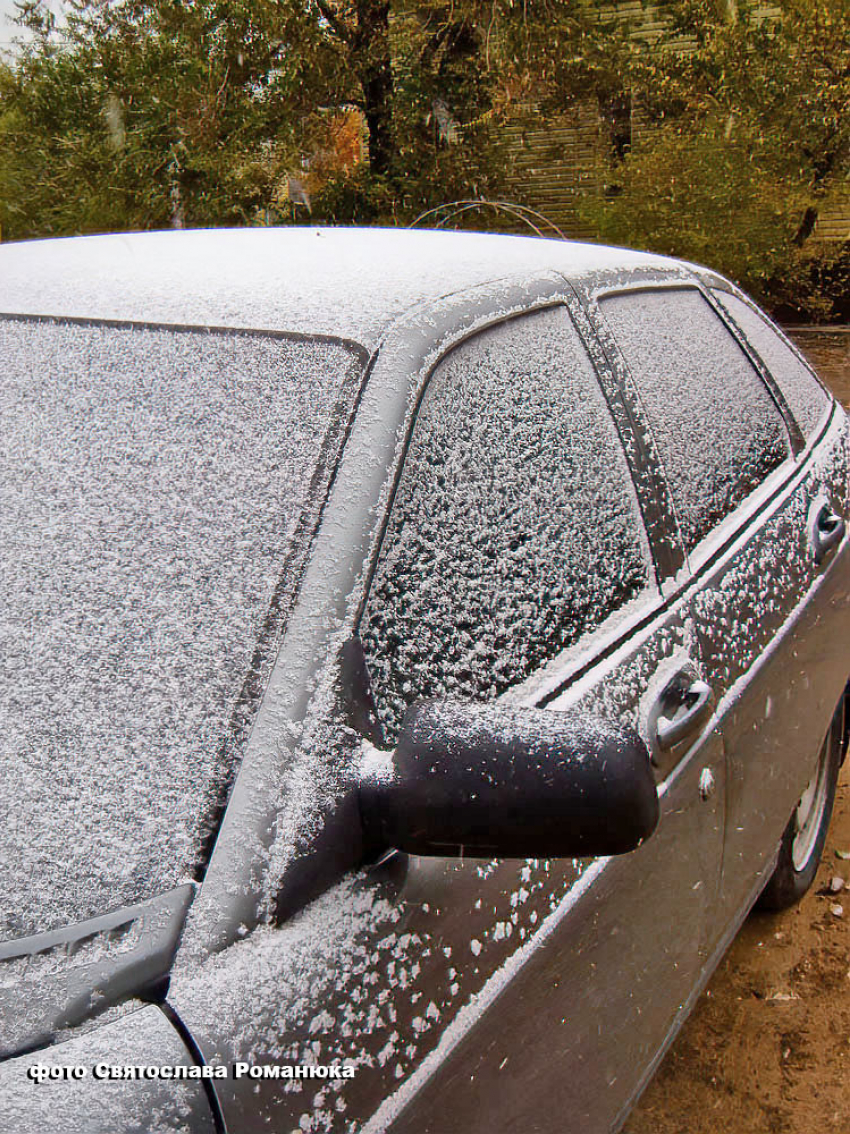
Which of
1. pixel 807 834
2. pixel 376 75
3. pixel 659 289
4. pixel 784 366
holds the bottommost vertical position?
pixel 807 834

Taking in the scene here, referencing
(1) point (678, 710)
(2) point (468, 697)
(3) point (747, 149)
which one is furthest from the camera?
(3) point (747, 149)

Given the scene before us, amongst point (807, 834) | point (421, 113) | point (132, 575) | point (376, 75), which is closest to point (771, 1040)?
point (807, 834)

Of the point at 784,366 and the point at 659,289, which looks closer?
the point at 659,289

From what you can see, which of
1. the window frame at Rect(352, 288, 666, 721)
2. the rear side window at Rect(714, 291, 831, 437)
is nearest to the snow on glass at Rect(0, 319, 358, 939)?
the window frame at Rect(352, 288, 666, 721)

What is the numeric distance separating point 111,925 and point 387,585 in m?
0.52

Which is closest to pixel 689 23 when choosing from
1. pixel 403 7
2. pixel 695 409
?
pixel 403 7

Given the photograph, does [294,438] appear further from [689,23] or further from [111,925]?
[689,23]

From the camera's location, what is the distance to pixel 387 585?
4.39 ft

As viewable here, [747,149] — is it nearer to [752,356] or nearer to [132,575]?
[752,356]

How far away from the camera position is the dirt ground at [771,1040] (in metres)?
2.32

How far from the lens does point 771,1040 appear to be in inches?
100

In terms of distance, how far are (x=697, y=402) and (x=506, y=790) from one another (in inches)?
53.8

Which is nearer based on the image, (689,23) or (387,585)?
(387,585)

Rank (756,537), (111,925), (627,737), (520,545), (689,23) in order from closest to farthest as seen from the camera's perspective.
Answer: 1. (111,925)
2. (627,737)
3. (520,545)
4. (756,537)
5. (689,23)
